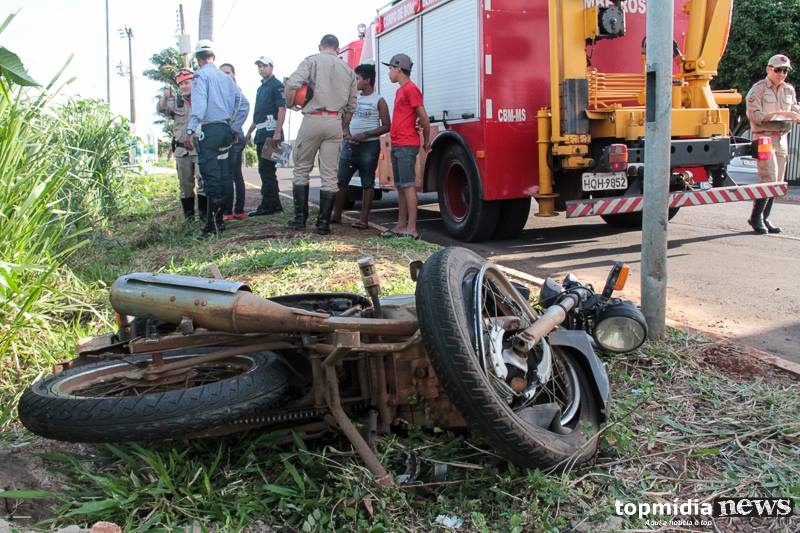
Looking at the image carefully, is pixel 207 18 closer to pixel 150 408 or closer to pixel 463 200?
pixel 463 200

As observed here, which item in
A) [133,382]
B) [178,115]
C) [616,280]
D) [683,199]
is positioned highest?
[178,115]

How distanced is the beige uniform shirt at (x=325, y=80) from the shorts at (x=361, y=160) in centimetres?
76

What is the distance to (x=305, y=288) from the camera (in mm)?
4531

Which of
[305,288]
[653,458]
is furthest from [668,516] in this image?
[305,288]

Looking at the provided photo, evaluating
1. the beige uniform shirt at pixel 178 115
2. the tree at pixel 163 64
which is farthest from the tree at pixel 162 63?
the beige uniform shirt at pixel 178 115

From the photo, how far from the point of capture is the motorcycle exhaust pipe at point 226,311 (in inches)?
92.4

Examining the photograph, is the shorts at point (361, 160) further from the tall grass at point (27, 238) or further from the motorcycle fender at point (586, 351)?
the motorcycle fender at point (586, 351)

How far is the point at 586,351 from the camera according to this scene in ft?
9.09

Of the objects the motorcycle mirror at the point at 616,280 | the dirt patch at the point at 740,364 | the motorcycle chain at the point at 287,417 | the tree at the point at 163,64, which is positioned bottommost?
the dirt patch at the point at 740,364

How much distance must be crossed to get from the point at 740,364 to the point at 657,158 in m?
1.11

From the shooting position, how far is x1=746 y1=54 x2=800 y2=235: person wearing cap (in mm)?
7523

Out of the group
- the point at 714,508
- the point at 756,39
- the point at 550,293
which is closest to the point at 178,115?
the point at 550,293

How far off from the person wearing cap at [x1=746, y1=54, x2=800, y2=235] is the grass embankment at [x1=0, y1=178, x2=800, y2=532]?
4913 millimetres

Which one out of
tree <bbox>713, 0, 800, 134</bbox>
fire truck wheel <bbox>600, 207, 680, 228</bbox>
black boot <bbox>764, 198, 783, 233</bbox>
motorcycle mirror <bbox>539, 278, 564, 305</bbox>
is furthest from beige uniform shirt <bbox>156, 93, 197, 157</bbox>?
tree <bbox>713, 0, 800, 134</bbox>
